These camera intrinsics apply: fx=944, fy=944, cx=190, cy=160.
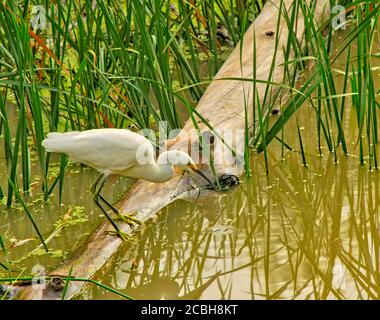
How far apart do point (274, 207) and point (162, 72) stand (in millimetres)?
873

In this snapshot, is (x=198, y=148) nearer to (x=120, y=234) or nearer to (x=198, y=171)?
(x=198, y=171)

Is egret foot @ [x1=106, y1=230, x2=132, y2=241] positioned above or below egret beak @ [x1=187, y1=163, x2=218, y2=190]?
below

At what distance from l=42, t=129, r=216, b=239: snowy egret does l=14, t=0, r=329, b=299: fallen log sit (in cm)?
14

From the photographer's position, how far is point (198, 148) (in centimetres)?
467

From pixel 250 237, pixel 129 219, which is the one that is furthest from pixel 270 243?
pixel 129 219

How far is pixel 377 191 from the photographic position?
4.58m

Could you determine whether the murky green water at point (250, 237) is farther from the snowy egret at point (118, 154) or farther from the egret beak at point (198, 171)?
the snowy egret at point (118, 154)

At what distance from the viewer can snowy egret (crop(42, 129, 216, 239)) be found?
13.6 ft

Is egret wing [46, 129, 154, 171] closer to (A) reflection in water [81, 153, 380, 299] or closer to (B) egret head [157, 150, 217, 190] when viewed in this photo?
(B) egret head [157, 150, 217, 190]

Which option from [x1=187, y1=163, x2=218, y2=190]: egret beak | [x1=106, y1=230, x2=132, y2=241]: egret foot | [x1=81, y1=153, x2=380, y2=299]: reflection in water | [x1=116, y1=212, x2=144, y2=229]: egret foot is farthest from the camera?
[x1=187, y1=163, x2=218, y2=190]: egret beak

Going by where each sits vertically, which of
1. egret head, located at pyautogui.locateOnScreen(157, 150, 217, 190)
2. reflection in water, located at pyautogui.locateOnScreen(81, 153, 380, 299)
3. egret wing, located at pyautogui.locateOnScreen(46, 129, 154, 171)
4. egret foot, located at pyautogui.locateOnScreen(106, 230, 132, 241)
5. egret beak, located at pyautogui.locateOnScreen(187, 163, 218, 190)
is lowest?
reflection in water, located at pyautogui.locateOnScreen(81, 153, 380, 299)

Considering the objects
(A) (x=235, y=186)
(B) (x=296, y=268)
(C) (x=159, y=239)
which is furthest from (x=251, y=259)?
(A) (x=235, y=186)

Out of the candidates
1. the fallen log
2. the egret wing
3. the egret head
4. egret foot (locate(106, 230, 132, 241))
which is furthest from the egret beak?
egret foot (locate(106, 230, 132, 241))
